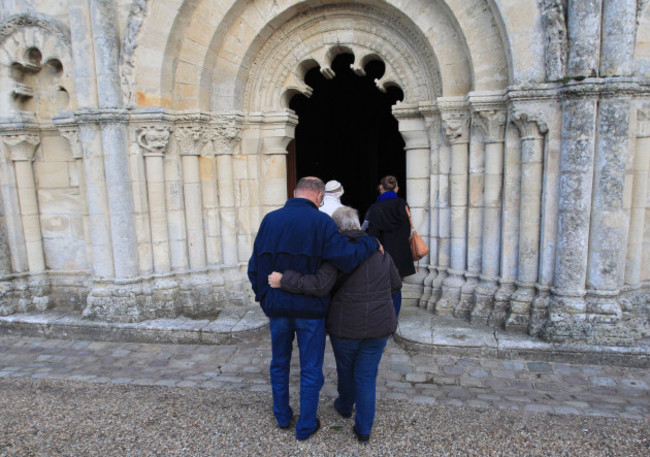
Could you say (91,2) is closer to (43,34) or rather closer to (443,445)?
(43,34)

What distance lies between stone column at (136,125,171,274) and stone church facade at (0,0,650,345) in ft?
0.08

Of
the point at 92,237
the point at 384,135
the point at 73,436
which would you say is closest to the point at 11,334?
the point at 92,237

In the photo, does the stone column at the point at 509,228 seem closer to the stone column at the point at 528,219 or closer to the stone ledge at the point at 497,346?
the stone column at the point at 528,219

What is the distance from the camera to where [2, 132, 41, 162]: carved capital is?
557 cm

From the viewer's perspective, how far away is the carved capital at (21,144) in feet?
18.3

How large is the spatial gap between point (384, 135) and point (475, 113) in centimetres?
642

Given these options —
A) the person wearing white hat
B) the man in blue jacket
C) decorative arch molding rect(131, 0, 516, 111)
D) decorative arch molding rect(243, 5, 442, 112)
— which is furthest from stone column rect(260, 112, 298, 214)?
the man in blue jacket

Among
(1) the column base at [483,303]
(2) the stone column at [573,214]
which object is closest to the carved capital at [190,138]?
(1) the column base at [483,303]

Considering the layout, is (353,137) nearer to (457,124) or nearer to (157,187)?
(457,124)

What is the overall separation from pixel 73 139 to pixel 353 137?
23.1ft

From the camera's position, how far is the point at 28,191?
5.77 metres

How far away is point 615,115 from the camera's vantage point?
4.07 m

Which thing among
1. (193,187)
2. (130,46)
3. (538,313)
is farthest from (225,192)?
(538,313)

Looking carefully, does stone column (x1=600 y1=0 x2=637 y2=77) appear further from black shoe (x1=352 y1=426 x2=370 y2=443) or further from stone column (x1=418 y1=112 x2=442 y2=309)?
black shoe (x1=352 y1=426 x2=370 y2=443)
